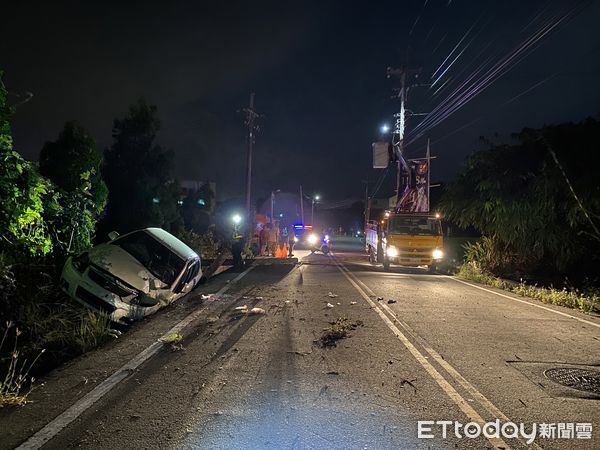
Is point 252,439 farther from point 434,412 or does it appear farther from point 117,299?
point 117,299

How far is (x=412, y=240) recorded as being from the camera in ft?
59.5

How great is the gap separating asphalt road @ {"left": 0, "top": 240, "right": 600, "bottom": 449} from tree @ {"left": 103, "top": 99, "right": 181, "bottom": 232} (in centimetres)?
1016

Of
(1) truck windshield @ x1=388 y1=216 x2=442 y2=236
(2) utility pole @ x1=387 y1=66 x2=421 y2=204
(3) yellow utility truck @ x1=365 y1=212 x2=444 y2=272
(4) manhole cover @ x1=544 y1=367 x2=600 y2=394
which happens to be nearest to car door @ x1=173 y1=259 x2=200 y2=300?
(4) manhole cover @ x1=544 y1=367 x2=600 y2=394

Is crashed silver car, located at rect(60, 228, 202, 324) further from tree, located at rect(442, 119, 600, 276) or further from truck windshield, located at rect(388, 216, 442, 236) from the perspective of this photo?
tree, located at rect(442, 119, 600, 276)

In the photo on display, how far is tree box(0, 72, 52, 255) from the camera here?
6766 mm

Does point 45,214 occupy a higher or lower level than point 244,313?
higher

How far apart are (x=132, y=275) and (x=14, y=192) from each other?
2312 millimetres

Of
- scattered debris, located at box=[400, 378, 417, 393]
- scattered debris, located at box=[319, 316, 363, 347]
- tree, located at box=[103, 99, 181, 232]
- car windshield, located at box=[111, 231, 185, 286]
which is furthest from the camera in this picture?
tree, located at box=[103, 99, 181, 232]

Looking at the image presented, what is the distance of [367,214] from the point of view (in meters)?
30.5

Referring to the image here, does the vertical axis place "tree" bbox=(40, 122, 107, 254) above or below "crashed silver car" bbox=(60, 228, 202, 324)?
above

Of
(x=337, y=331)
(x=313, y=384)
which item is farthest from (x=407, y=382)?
(x=337, y=331)

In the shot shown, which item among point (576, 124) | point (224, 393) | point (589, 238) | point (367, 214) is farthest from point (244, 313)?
point (367, 214)

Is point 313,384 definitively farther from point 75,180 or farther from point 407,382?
point 75,180

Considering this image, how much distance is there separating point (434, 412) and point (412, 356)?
173 cm
